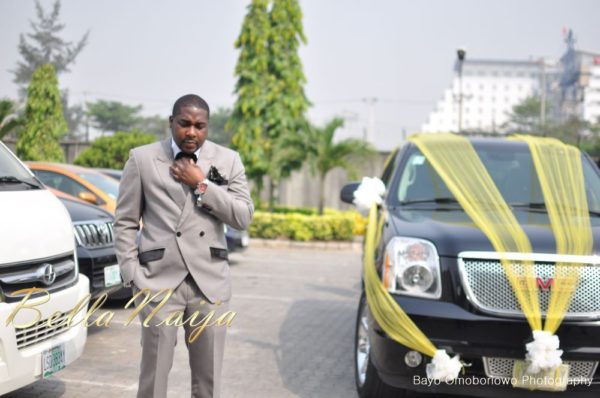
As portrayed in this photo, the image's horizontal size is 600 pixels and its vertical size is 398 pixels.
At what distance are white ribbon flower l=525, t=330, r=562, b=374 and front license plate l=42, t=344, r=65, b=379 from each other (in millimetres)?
2683

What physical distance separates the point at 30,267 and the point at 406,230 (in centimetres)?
226

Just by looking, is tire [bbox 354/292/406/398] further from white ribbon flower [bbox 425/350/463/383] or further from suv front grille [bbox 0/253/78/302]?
suv front grille [bbox 0/253/78/302]

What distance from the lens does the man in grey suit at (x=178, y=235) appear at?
3143mm

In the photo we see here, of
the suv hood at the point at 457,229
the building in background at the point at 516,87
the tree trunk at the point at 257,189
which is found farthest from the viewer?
the building in background at the point at 516,87

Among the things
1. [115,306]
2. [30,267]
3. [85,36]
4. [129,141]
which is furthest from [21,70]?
[30,267]

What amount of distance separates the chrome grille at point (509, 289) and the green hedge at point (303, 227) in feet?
39.7

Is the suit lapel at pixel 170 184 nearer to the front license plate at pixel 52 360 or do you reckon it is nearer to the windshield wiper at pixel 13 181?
the front license plate at pixel 52 360

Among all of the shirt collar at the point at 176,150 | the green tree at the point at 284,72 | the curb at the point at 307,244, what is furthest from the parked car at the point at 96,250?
the green tree at the point at 284,72

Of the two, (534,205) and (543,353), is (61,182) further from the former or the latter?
(543,353)

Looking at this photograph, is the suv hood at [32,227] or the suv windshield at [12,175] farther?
the suv windshield at [12,175]

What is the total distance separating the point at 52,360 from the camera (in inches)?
153

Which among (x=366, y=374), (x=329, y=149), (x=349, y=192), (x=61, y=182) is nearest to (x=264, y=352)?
(x=349, y=192)

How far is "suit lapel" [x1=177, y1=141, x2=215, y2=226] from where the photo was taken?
3.17 meters

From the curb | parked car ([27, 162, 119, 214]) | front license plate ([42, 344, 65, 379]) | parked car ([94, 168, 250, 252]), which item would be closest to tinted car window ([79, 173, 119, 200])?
parked car ([27, 162, 119, 214])
